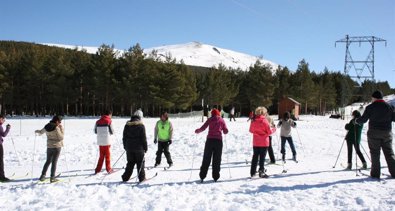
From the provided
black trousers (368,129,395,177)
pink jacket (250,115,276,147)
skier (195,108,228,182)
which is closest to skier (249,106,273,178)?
pink jacket (250,115,276,147)

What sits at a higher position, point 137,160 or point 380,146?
point 380,146

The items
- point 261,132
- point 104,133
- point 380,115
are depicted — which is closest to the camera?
point 380,115

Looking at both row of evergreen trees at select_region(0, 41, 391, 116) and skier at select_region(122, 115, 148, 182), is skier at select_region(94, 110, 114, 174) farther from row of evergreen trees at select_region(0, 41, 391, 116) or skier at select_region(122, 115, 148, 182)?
row of evergreen trees at select_region(0, 41, 391, 116)

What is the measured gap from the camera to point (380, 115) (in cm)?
866

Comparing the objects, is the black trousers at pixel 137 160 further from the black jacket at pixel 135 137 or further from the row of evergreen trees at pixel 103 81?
the row of evergreen trees at pixel 103 81

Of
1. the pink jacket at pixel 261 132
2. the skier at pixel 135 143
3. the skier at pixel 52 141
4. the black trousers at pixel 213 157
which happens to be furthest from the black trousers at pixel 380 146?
the skier at pixel 52 141

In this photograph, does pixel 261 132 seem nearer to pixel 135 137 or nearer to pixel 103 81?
pixel 135 137

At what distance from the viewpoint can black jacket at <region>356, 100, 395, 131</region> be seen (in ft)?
28.4

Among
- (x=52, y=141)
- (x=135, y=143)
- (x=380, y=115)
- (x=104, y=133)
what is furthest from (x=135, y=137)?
(x=380, y=115)

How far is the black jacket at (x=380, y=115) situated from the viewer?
341 inches

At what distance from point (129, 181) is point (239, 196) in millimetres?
3170

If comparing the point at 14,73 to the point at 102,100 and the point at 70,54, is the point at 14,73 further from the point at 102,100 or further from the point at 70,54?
the point at 102,100

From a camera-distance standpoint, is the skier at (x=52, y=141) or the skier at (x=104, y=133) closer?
the skier at (x=52, y=141)

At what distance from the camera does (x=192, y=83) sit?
6141 cm
